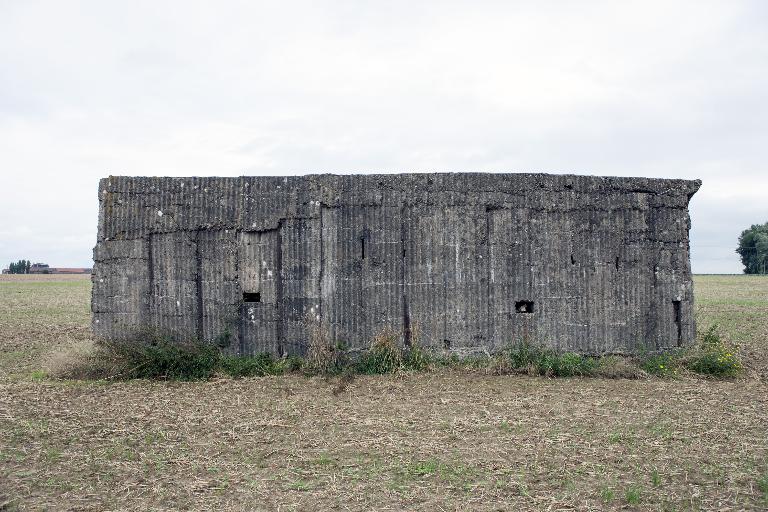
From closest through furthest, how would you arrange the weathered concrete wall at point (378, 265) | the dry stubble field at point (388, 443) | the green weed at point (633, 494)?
the green weed at point (633, 494) < the dry stubble field at point (388, 443) < the weathered concrete wall at point (378, 265)

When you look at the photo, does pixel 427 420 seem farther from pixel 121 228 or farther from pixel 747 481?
pixel 121 228

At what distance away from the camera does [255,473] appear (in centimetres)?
511

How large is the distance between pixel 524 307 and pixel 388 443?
4.62m

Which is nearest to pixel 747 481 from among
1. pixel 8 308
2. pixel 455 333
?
pixel 455 333

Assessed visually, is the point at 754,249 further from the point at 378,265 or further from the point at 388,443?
the point at 388,443

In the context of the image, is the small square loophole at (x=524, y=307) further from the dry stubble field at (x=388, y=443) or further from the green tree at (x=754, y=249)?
the green tree at (x=754, y=249)

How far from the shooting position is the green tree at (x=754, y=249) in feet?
167

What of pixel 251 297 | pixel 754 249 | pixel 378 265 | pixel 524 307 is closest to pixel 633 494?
pixel 524 307

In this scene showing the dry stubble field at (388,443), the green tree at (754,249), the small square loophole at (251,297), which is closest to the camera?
the dry stubble field at (388,443)

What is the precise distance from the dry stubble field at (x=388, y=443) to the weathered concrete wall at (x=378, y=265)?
994 millimetres

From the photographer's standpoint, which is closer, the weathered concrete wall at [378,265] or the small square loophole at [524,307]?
the weathered concrete wall at [378,265]

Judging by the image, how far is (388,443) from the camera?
5855 mm

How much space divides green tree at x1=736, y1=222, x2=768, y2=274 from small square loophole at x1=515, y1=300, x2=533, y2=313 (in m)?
50.8

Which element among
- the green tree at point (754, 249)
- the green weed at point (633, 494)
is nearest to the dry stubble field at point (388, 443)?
the green weed at point (633, 494)
